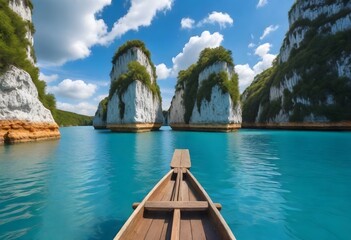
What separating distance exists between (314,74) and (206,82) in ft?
119

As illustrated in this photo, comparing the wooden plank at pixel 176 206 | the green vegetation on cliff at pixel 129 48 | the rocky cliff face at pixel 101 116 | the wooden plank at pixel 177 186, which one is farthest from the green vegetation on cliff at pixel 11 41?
the rocky cliff face at pixel 101 116

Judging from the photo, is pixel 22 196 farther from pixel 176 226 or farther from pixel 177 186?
pixel 176 226

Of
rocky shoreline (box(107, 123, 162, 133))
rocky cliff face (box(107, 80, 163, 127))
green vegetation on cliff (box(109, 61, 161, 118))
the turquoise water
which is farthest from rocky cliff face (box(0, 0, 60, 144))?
green vegetation on cliff (box(109, 61, 161, 118))

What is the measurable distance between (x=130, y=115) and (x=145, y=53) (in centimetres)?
2440

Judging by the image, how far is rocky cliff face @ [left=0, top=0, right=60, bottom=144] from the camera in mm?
25625

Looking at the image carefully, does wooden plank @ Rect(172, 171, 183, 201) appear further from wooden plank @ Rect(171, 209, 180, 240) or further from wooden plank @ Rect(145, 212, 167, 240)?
wooden plank @ Rect(171, 209, 180, 240)

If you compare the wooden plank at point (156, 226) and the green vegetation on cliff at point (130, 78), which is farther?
the green vegetation on cliff at point (130, 78)

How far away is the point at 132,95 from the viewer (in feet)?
196

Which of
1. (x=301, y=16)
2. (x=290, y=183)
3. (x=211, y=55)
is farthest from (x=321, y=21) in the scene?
(x=290, y=183)

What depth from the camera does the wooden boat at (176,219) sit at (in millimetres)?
4145

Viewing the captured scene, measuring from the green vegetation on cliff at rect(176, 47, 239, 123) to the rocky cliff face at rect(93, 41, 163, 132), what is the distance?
1302 cm

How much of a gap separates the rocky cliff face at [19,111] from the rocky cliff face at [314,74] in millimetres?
68035

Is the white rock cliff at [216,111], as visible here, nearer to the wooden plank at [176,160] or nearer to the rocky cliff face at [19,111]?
the rocky cliff face at [19,111]

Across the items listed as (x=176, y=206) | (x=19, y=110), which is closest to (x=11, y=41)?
(x=19, y=110)
